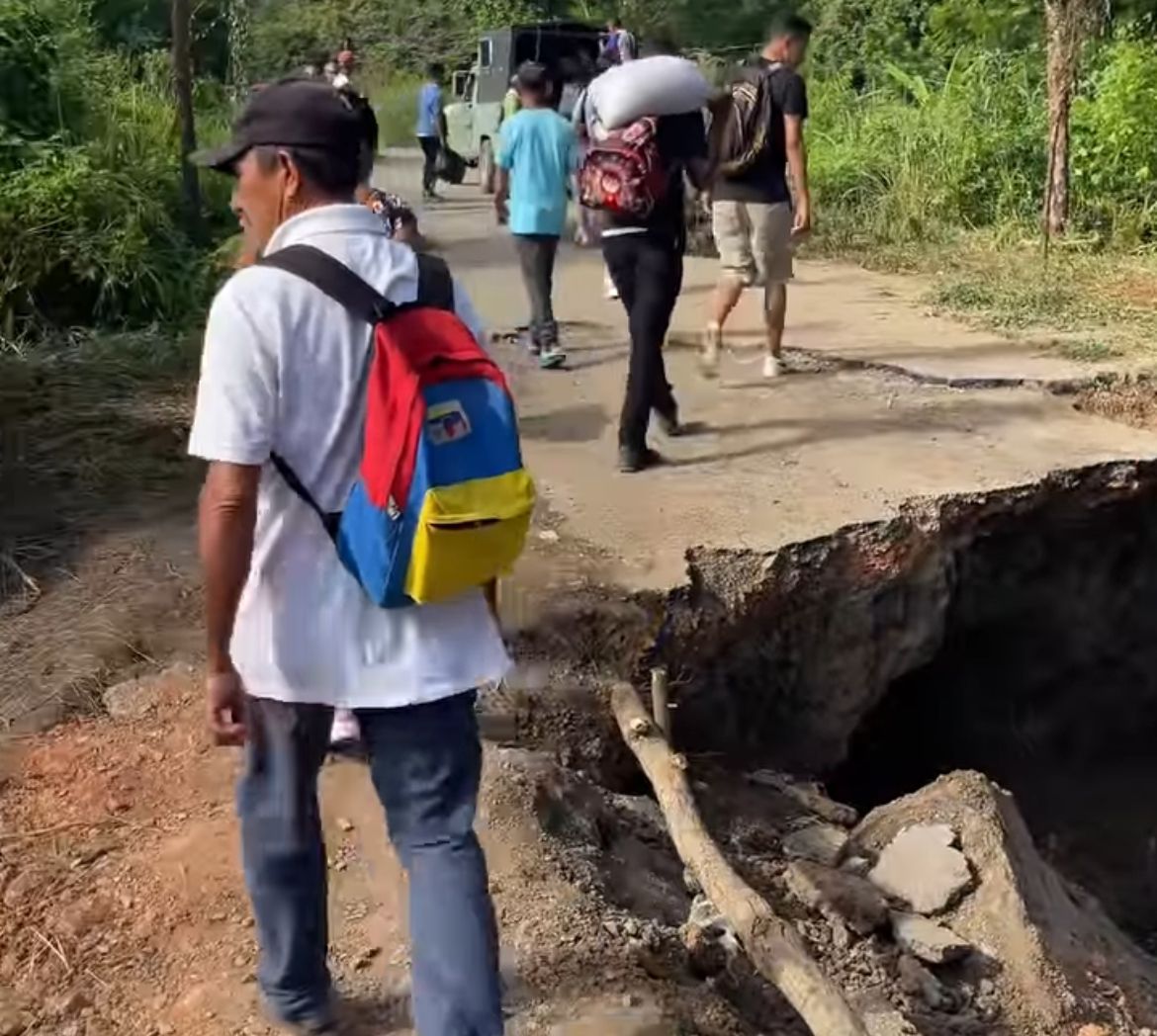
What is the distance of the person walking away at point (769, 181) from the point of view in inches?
280

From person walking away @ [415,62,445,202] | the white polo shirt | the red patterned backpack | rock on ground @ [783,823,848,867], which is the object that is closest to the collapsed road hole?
rock on ground @ [783,823,848,867]


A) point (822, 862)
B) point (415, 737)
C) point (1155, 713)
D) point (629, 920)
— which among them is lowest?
point (1155, 713)

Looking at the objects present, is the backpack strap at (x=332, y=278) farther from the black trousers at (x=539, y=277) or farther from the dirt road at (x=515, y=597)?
the black trousers at (x=539, y=277)

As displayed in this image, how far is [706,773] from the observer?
18.4 ft

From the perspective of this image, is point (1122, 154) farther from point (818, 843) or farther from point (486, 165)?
point (818, 843)

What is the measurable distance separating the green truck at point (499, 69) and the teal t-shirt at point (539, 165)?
833 cm

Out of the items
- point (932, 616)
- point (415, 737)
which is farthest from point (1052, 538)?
point (415, 737)

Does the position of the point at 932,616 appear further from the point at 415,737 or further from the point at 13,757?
the point at 415,737

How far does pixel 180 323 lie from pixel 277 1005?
6.76 metres

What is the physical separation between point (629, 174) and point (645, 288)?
0.42m

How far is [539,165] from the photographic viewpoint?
7773 mm

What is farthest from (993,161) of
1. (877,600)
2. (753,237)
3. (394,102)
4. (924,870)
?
(394,102)

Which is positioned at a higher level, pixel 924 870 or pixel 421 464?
pixel 421 464

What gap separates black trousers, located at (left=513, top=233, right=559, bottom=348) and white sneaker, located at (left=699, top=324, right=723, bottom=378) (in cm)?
75
